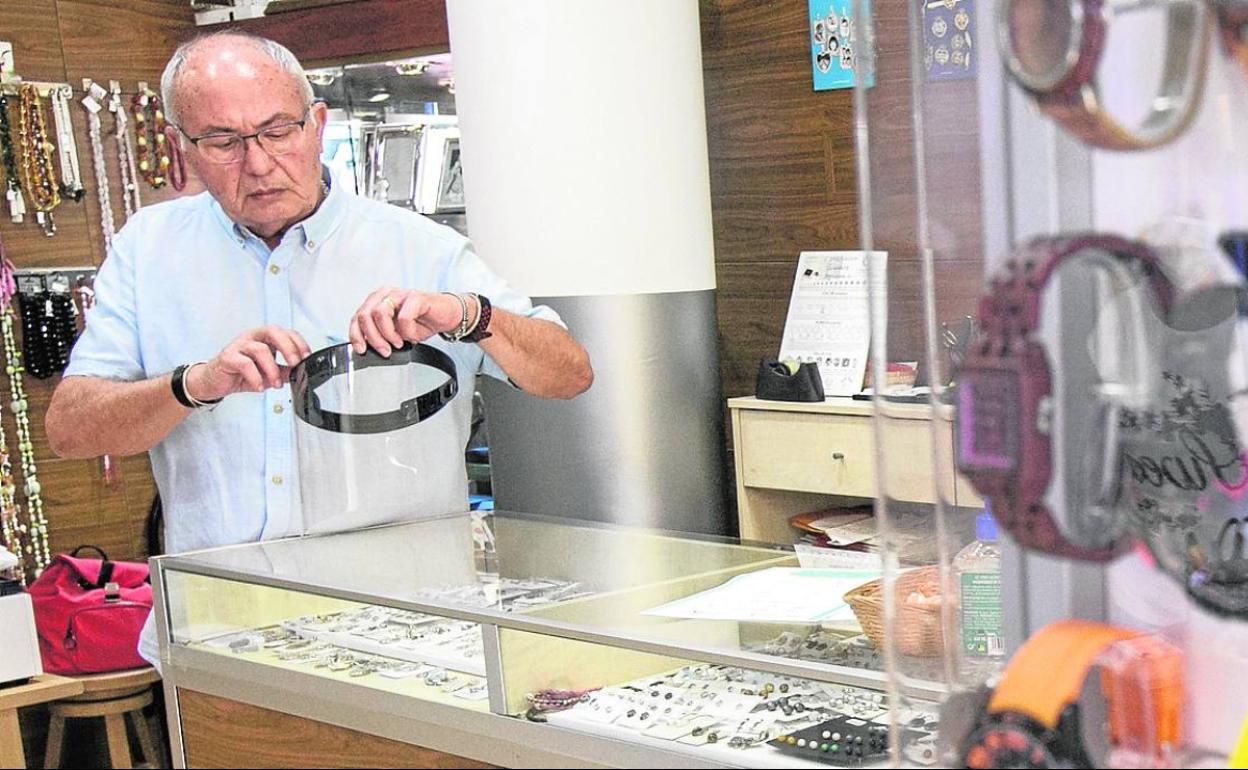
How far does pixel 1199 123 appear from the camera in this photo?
608mm

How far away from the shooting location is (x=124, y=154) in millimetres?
5289

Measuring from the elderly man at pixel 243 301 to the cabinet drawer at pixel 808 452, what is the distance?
1.24 meters

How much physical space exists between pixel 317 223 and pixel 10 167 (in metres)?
2.79

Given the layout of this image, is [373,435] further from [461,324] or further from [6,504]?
[6,504]

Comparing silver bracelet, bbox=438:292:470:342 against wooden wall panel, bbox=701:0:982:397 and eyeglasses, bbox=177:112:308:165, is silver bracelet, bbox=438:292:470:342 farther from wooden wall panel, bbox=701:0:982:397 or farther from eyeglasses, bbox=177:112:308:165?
wooden wall panel, bbox=701:0:982:397

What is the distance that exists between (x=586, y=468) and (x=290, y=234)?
50.5 inches

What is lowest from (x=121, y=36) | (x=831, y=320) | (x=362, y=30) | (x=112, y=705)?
(x=112, y=705)

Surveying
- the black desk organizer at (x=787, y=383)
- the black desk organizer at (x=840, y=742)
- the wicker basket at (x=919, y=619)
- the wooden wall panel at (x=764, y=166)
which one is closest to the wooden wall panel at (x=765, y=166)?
the wooden wall panel at (x=764, y=166)

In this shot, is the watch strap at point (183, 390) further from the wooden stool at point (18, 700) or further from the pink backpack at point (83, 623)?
the pink backpack at point (83, 623)

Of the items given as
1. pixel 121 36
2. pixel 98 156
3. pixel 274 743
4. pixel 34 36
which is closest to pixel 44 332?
pixel 98 156

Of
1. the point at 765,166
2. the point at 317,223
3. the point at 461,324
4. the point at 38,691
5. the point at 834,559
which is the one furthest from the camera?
the point at 765,166

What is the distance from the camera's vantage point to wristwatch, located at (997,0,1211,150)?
0.59m

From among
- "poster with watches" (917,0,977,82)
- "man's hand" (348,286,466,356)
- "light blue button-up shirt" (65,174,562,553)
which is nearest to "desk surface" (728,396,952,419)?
"light blue button-up shirt" (65,174,562,553)

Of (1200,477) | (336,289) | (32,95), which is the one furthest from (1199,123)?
(32,95)
